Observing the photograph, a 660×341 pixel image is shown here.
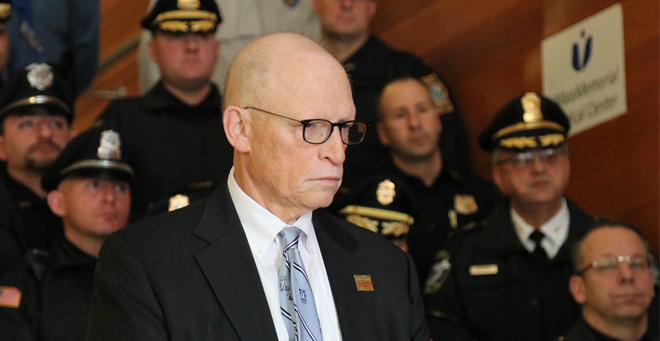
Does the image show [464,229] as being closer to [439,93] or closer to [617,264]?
[617,264]

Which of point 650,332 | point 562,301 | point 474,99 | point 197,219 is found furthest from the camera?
point 474,99

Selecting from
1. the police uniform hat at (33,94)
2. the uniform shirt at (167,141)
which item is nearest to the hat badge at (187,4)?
the uniform shirt at (167,141)

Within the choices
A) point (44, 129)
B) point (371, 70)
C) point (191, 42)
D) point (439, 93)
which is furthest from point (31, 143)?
point (439, 93)

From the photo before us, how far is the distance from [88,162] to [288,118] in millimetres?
2011

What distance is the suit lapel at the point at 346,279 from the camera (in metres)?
1.73

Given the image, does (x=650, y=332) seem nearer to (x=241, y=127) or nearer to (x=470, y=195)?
(x=470, y=195)

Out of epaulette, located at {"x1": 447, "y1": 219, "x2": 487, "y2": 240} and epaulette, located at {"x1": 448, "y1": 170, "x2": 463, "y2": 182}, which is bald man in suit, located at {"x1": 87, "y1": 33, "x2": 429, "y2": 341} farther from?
epaulette, located at {"x1": 448, "y1": 170, "x2": 463, "y2": 182}

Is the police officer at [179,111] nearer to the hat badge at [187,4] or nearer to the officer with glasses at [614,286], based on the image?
the hat badge at [187,4]

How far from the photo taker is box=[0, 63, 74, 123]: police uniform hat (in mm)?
3732

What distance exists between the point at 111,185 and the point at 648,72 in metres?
2.27

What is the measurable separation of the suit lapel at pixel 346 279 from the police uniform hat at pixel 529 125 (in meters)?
1.80

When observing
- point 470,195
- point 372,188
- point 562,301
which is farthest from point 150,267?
point 470,195

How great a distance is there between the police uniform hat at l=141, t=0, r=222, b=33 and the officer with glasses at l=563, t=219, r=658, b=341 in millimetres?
1977

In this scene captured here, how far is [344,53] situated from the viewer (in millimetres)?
4508
